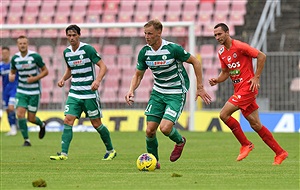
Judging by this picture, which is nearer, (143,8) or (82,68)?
(82,68)

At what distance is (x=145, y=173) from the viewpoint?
10555mm

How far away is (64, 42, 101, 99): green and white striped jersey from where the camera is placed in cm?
1308

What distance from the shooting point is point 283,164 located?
12.1 metres

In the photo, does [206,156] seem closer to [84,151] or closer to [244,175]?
[84,151]

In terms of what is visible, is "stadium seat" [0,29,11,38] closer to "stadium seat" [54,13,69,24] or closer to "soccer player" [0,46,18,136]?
"stadium seat" [54,13,69,24]

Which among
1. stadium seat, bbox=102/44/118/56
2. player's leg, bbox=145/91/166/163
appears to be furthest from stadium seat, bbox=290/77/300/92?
player's leg, bbox=145/91/166/163

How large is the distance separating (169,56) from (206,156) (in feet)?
11.2

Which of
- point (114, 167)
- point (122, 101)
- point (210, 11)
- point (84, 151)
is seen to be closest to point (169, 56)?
point (114, 167)

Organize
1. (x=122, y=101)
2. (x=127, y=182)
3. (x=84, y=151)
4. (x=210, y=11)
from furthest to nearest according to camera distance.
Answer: (x=210, y=11)
(x=122, y=101)
(x=84, y=151)
(x=127, y=182)

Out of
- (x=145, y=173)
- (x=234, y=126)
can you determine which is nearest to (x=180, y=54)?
(x=145, y=173)

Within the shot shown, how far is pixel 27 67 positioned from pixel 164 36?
338 inches

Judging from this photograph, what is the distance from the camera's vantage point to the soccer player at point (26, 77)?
659 inches

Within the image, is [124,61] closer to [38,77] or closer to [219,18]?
[219,18]

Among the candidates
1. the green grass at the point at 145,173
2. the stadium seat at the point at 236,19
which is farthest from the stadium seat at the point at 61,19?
the green grass at the point at 145,173
